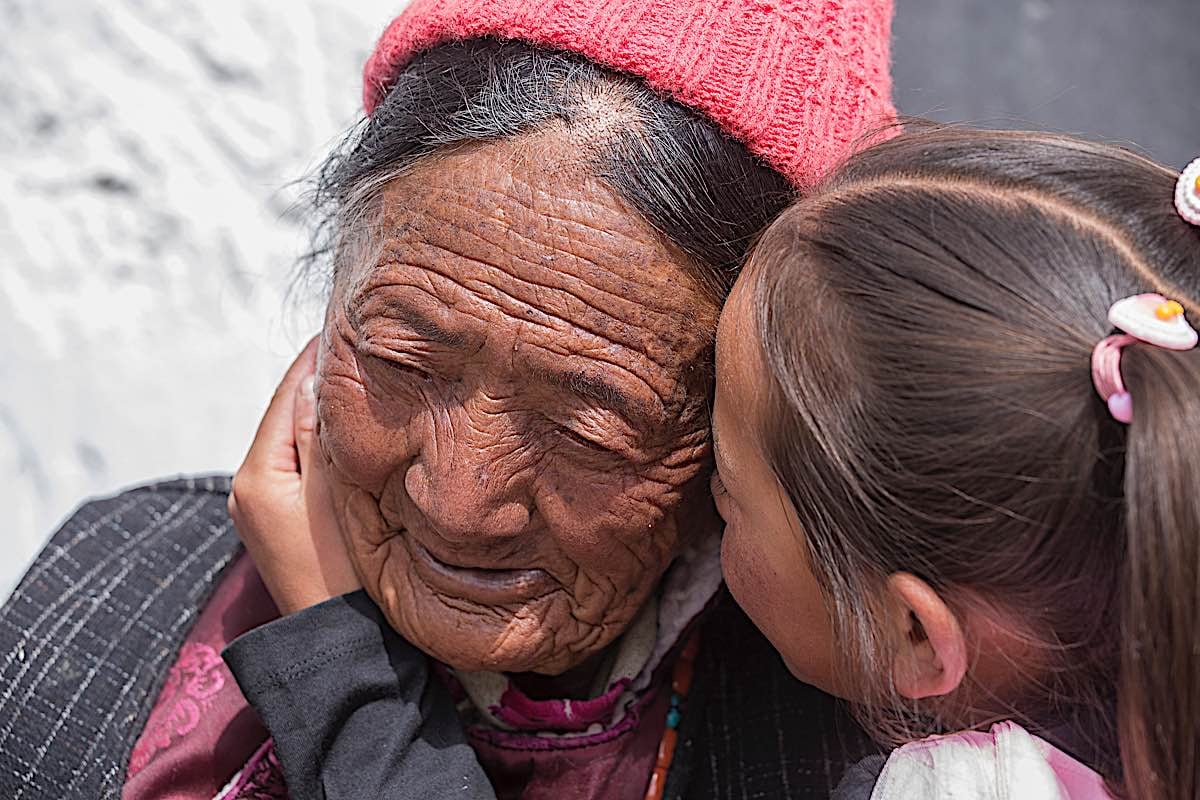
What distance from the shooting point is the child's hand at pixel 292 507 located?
2.33 m

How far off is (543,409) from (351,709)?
0.60 m

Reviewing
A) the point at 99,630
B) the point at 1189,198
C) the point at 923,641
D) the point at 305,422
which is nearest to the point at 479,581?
the point at 305,422

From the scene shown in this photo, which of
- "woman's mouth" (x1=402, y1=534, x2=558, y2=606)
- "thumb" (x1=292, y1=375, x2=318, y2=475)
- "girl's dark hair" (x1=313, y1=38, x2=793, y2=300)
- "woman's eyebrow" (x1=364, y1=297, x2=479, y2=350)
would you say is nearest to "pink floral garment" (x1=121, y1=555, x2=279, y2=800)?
"thumb" (x1=292, y1=375, x2=318, y2=475)

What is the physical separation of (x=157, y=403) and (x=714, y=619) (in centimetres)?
247

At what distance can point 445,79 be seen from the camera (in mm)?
2090

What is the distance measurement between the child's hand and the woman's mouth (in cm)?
24

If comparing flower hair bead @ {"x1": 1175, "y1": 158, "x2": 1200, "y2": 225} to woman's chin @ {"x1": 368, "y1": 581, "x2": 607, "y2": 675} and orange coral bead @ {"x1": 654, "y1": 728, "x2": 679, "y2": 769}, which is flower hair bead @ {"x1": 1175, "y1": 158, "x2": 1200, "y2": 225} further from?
orange coral bead @ {"x1": 654, "y1": 728, "x2": 679, "y2": 769}

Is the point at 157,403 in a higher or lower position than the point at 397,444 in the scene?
lower

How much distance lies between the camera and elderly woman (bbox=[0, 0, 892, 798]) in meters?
1.94

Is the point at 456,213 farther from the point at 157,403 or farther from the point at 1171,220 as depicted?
the point at 157,403

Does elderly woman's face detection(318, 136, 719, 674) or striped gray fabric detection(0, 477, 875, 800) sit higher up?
elderly woman's face detection(318, 136, 719, 674)

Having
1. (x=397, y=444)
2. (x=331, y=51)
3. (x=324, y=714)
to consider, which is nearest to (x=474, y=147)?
(x=397, y=444)

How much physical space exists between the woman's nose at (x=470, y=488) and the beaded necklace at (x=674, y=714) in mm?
542

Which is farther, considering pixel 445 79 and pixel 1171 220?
pixel 445 79
